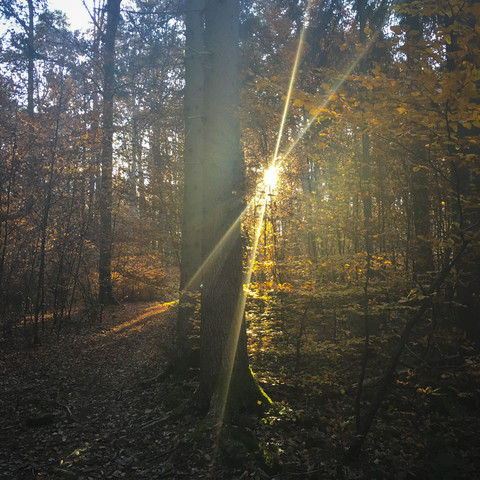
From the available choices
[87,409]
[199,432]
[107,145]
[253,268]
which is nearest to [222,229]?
[199,432]

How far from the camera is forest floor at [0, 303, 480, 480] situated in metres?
3.81

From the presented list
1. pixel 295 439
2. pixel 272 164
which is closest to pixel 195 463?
pixel 295 439

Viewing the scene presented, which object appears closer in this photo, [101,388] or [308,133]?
[101,388]

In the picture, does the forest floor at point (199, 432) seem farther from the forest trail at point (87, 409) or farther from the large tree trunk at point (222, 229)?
the large tree trunk at point (222, 229)

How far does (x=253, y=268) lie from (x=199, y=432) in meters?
5.61

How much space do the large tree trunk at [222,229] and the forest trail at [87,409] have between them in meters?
1.00

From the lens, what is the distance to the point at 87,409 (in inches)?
243

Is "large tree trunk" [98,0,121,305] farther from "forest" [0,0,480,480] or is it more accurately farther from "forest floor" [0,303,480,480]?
"forest floor" [0,303,480,480]

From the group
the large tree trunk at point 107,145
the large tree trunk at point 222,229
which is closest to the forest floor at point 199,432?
the large tree trunk at point 222,229

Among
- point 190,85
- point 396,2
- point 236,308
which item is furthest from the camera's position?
point 396,2

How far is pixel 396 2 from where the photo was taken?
8680mm

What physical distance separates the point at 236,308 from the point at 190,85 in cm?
528

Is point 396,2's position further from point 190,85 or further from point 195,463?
point 195,463

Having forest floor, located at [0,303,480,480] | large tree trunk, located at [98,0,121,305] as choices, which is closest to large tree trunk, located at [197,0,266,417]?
forest floor, located at [0,303,480,480]
